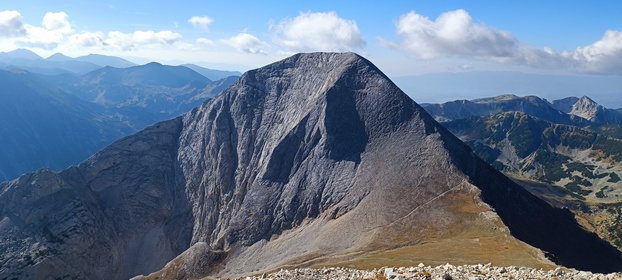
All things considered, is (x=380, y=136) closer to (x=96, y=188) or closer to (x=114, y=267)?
(x=114, y=267)

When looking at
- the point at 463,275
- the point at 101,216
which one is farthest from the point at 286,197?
the point at 463,275

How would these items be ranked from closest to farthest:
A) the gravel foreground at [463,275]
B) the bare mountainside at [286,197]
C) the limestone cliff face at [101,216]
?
the gravel foreground at [463,275] → the bare mountainside at [286,197] → the limestone cliff face at [101,216]

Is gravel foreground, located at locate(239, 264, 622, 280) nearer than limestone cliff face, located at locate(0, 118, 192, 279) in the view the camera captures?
Yes

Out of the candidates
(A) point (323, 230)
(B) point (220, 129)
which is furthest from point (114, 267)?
(A) point (323, 230)

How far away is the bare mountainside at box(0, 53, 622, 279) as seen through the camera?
4151 inches

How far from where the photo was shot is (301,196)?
140 metres

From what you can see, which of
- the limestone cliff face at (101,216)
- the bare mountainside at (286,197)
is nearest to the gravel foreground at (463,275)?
the bare mountainside at (286,197)

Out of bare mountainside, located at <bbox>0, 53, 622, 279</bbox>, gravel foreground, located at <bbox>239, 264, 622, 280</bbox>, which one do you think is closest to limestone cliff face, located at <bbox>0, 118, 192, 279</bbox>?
bare mountainside, located at <bbox>0, 53, 622, 279</bbox>

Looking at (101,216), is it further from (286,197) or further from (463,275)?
(463,275)

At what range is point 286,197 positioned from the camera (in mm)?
141500

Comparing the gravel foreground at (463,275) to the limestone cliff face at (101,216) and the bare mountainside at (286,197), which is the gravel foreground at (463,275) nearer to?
the bare mountainside at (286,197)

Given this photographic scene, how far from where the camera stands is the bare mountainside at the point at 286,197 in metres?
105

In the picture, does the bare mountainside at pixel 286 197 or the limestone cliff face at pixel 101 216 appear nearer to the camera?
the bare mountainside at pixel 286 197

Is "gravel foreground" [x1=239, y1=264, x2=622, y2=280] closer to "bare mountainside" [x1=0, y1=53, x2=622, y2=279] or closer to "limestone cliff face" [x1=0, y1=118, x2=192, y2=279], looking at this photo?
"bare mountainside" [x1=0, y1=53, x2=622, y2=279]
